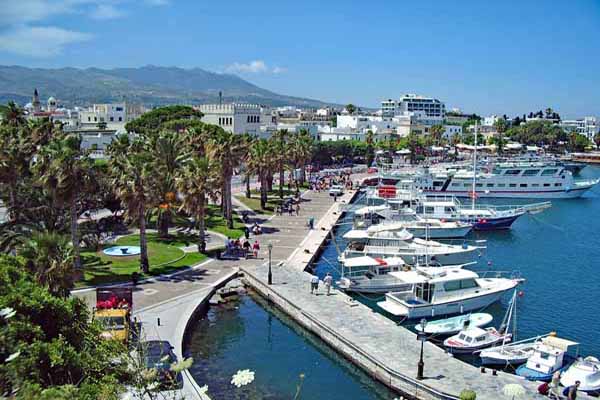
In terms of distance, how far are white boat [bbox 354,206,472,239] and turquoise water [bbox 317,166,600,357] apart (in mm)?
2582

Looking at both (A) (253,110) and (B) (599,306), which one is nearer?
(B) (599,306)

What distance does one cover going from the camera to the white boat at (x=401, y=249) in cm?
4612

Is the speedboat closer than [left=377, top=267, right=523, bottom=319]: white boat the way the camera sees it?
Yes

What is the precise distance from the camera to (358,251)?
4653 centimetres

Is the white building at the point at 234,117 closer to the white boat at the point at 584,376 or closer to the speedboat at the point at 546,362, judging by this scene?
the speedboat at the point at 546,362

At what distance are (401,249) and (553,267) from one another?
1321cm

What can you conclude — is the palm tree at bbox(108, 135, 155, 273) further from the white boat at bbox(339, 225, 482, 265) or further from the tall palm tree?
the white boat at bbox(339, 225, 482, 265)

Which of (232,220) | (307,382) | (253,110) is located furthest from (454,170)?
(307,382)

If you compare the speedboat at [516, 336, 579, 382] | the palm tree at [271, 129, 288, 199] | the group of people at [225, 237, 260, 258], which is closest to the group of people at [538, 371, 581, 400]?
the speedboat at [516, 336, 579, 382]

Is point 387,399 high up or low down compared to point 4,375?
down

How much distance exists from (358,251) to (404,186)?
45213 mm

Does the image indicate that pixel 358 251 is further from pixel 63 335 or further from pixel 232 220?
pixel 63 335

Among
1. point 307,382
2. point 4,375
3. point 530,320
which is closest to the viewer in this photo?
point 4,375

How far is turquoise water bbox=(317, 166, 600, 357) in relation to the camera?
A: 114 feet
